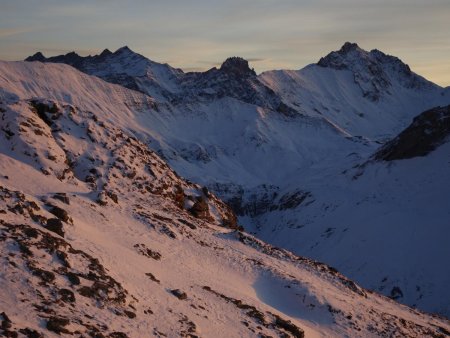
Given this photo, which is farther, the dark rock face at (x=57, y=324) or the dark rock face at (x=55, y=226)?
the dark rock face at (x=55, y=226)

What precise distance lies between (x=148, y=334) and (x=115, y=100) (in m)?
138

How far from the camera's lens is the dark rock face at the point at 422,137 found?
93.5 m

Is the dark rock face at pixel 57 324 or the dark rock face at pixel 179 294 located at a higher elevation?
the dark rock face at pixel 57 324

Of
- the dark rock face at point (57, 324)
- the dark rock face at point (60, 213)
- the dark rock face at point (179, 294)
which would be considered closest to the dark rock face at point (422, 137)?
the dark rock face at point (179, 294)

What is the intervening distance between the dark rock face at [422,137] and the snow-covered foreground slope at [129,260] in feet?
179

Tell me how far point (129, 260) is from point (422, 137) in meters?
80.2

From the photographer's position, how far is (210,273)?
97.9 ft

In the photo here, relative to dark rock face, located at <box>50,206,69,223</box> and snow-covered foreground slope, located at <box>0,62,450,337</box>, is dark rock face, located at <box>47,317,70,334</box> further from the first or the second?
dark rock face, located at <box>50,206,69,223</box>

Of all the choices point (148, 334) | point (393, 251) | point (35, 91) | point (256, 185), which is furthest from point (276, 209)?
point (148, 334)

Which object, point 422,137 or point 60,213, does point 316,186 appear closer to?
point 422,137

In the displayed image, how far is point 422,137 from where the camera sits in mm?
95625

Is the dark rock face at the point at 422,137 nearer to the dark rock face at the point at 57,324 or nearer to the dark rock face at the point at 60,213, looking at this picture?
the dark rock face at the point at 60,213

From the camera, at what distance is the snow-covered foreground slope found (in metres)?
19.1

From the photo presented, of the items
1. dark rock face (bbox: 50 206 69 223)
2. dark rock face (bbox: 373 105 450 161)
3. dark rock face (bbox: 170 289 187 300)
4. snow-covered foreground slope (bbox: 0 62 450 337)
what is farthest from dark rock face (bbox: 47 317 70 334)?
dark rock face (bbox: 373 105 450 161)
